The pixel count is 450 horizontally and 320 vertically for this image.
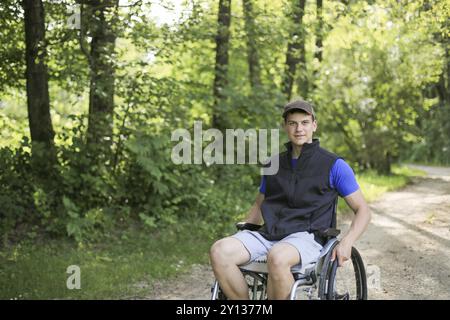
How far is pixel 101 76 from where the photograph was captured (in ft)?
22.7

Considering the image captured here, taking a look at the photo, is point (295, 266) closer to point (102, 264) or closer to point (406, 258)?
point (406, 258)

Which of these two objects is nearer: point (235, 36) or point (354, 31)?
point (235, 36)

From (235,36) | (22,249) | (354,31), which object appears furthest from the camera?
(354,31)

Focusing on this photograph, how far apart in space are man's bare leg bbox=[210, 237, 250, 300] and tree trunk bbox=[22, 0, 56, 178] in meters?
4.23

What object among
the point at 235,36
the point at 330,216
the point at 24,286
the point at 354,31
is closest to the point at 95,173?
the point at 24,286

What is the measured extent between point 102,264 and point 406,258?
2968 millimetres

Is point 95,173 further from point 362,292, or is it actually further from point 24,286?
point 362,292

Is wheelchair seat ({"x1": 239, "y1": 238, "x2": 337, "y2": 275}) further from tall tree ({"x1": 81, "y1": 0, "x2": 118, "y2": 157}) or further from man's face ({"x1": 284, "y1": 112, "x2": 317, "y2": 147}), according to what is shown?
tall tree ({"x1": 81, "y1": 0, "x2": 118, "y2": 157})

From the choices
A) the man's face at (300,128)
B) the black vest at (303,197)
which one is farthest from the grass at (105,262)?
the man's face at (300,128)

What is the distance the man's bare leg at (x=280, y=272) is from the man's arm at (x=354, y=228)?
26 cm

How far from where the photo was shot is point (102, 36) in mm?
6957

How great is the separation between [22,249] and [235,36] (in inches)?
180

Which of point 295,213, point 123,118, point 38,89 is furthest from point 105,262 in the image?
point 295,213

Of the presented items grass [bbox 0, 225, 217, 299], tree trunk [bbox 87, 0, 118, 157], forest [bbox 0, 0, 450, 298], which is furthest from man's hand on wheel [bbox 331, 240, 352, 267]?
tree trunk [bbox 87, 0, 118, 157]
